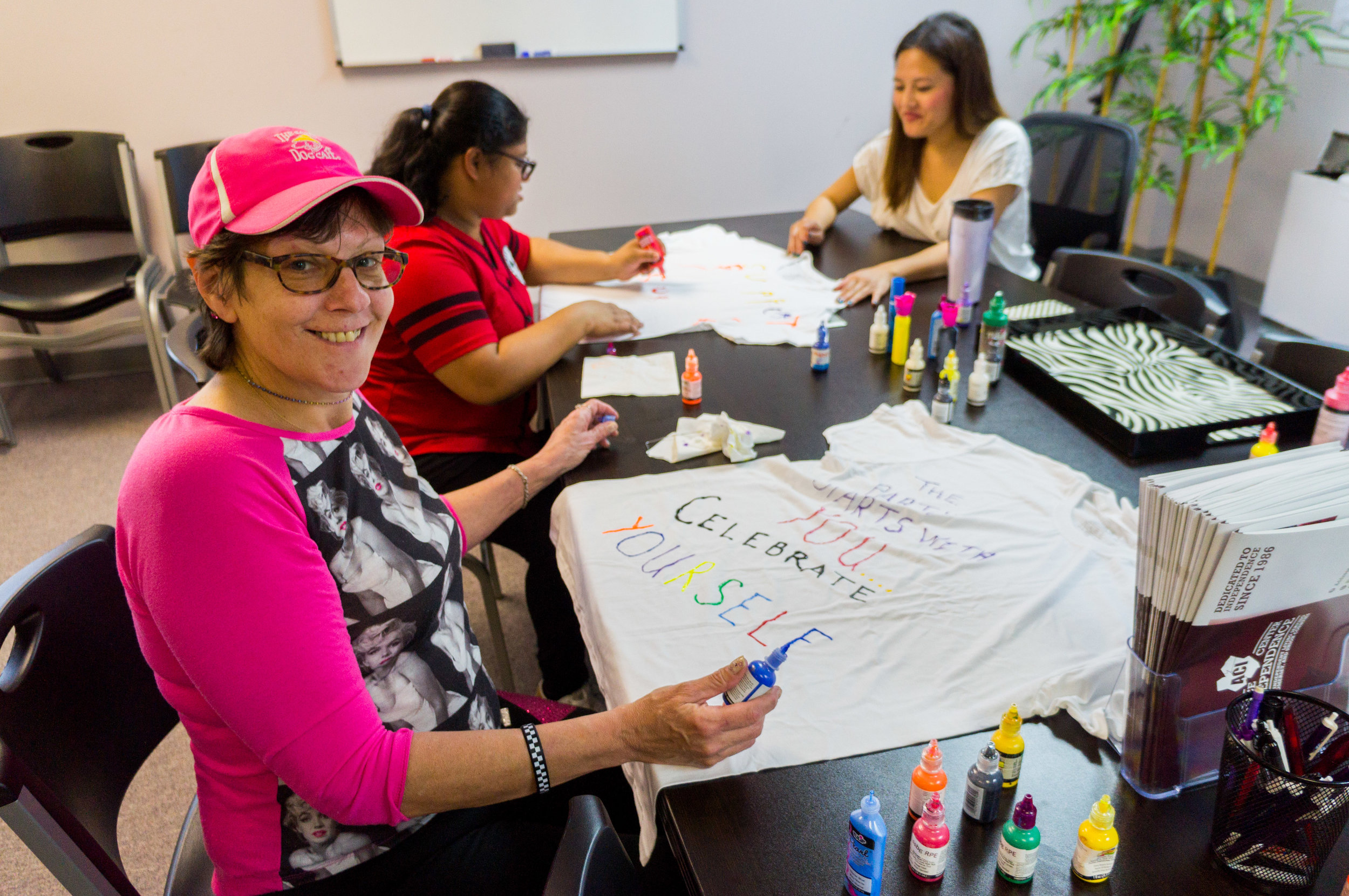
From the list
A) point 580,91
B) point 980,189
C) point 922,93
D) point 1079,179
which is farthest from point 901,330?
point 580,91

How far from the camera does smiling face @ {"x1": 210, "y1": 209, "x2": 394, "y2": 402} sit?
0.90 meters

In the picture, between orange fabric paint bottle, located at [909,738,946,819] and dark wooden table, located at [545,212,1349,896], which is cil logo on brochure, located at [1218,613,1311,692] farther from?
orange fabric paint bottle, located at [909,738,946,819]

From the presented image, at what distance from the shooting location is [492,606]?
1.77 m

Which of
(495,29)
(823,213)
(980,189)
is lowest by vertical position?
(823,213)

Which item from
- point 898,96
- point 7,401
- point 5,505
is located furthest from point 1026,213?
point 7,401

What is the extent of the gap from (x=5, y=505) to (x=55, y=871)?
2371 millimetres

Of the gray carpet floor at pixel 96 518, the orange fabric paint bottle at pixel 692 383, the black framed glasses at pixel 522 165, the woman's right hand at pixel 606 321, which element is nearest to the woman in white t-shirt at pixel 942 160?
the woman's right hand at pixel 606 321

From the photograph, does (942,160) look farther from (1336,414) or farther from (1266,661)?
(1266,661)

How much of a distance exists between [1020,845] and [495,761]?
0.50 metres

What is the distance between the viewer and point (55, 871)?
898 mm

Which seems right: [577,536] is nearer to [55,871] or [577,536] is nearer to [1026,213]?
[55,871]

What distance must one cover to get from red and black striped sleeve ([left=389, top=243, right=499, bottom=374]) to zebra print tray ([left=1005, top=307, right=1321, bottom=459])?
1.01m

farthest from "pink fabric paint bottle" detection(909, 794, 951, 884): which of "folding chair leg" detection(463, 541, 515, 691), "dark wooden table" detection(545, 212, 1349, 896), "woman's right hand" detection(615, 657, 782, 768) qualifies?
"folding chair leg" detection(463, 541, 515, 691)

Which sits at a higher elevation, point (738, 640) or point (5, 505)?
point (738, 640)
